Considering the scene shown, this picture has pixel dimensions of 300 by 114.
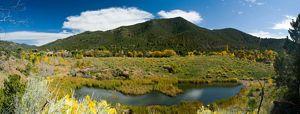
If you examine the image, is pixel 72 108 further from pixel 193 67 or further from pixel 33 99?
pixel 193 67

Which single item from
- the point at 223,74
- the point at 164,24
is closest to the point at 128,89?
the point at 223,74

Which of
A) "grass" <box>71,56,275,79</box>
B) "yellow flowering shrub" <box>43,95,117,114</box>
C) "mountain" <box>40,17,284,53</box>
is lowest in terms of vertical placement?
"grass" <box>71,56,275,79</box>

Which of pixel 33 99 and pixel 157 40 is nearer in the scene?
pixel 33 99

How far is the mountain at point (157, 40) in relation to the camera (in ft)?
269

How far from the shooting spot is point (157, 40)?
9412cm

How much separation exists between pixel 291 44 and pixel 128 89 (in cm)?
1499

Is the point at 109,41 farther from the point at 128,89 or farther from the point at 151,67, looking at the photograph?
the point at 128,89

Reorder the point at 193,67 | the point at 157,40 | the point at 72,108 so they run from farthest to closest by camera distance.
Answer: the point at 157,40 → the point at 193,67 → the point at 72,108

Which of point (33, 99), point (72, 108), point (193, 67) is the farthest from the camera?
point (193, 67)

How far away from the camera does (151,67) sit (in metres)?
41.5

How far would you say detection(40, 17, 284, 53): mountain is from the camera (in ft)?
269

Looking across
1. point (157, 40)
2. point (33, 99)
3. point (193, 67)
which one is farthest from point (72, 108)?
point (157, 40)

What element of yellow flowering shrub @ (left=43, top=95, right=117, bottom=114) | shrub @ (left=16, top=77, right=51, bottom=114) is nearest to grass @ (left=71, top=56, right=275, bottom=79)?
shrub @ (left=16, top=77, right=51, bottom=114)

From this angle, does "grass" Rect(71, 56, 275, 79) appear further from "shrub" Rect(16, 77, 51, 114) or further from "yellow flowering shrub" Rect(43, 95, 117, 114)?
"yellow flowering shrub" Rect(43, 95, 117, 114)
